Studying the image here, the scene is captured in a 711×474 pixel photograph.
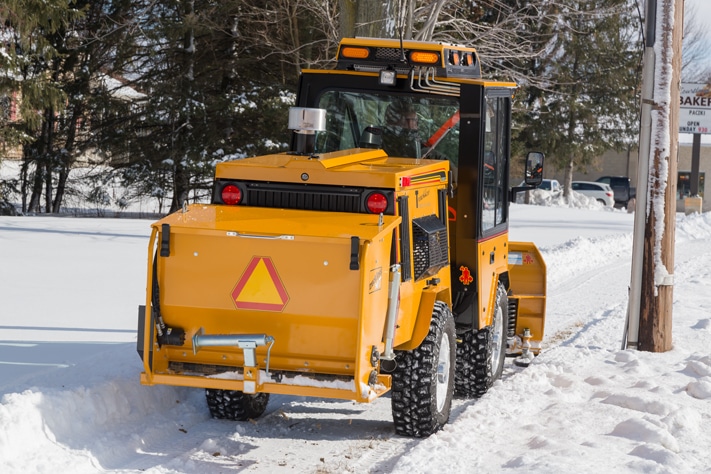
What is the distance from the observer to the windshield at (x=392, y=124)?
6773 millimetres

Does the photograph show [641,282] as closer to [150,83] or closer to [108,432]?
[108,432]

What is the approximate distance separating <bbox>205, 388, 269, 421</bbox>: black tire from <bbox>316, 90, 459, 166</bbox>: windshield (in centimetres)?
193

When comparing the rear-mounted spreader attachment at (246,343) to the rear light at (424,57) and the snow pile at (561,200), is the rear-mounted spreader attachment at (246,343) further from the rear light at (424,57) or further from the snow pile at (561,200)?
the snow pile at (561,200)

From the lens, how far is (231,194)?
5.67 meters

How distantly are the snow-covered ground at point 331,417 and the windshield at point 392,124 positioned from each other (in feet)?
5.95

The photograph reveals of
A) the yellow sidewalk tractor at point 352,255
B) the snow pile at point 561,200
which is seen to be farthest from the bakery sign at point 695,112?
the yellow sidewalk tractor at point 352,255

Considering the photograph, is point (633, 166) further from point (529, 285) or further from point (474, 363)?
point (474, 363)

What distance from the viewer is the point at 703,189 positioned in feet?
182

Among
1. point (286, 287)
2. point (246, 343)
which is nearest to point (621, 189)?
point (286, 287)

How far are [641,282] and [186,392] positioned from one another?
434 centimetres

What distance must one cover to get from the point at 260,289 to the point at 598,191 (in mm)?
43560

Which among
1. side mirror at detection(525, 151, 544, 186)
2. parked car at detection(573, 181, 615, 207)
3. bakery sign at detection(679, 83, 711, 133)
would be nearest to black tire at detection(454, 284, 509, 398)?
side mirror at detection(525, 151, 544, 186)

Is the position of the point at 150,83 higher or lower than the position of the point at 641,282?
higher

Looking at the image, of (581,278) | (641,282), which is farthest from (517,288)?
(581,278)
